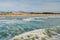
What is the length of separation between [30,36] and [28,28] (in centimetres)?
11

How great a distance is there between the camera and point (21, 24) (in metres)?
1.77

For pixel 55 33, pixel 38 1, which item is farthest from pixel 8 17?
pixel 55 33

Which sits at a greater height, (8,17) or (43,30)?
(8,17)

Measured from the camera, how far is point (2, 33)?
5.66 feet

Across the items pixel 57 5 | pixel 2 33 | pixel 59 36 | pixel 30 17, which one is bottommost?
pixel 59 36

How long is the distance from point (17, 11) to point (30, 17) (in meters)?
0.19

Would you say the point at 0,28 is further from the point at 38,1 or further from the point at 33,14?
the point at 38,1

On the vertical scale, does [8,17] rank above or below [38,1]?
below

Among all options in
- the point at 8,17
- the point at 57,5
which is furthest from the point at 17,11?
the point at 57,5

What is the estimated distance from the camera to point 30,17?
1786 millimetres

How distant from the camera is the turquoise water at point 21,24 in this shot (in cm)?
174

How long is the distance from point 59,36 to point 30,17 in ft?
1.48

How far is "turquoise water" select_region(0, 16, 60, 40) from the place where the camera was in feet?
5.71

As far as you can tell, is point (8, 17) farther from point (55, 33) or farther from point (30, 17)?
point (55, 33)
